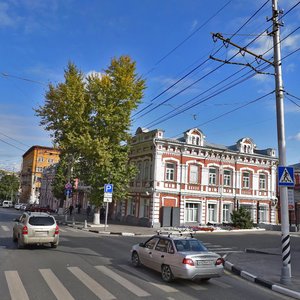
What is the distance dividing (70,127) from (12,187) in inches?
3705

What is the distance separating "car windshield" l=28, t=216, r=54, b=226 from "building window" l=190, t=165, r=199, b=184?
2399cm

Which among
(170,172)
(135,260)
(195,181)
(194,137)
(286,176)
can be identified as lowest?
(135,260)

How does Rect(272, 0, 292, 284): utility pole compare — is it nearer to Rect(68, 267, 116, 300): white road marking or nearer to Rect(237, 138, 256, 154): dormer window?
Rect(68, 267, 116, 300): white road marking

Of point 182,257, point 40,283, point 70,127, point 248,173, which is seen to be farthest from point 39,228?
point 248,173

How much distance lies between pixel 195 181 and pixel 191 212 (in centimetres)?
335

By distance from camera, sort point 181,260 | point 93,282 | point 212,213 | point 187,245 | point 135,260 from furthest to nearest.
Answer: point 212,213 < point 135,260 < point 187,245 < point 181,260 < point 93,282

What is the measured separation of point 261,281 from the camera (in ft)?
38.6

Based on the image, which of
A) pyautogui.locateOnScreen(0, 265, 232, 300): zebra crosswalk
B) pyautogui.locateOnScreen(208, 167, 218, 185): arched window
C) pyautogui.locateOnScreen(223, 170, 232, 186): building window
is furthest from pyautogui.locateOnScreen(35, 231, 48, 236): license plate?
pyautogui.locateOnScreen(223, 170, 232, 186): building window

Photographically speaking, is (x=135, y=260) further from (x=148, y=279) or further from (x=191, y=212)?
(x=191, y=212)

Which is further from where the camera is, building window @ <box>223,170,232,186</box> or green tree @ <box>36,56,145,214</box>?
building window @ <box>223,170,232,186</box>

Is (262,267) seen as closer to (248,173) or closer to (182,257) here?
(182,257)

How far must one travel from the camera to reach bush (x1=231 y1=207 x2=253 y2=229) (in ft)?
119

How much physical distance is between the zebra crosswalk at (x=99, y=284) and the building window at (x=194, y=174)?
1074 inches

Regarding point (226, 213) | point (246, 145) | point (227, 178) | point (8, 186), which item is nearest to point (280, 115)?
point (227, 178)
